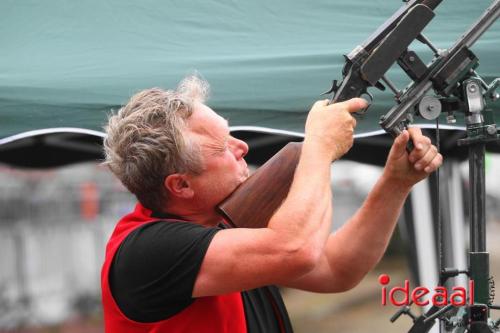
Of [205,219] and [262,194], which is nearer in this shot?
[262,194]

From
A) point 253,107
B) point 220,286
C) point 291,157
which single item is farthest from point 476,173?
point 253,107

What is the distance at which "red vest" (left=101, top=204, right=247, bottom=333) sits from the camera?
158 centimetres

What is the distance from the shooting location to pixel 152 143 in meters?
1.60

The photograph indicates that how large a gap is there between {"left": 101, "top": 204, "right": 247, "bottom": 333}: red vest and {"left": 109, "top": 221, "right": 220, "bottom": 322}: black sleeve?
21 mm

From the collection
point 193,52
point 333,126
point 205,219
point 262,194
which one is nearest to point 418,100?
point 333,126

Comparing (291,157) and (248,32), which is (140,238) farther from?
(248,32)

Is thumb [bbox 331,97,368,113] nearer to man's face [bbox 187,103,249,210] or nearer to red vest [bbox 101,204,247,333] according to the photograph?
man's face [bbox 187,103,249,210]

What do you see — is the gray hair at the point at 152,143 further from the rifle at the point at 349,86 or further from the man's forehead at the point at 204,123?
the rifle at the point at 349,86

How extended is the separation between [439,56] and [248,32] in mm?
1705

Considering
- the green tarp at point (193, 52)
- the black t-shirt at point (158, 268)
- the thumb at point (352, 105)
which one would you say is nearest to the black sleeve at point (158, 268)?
the black t-shirt at point (158, 268)

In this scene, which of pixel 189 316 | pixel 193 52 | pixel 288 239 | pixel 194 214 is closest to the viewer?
pixel 288 239

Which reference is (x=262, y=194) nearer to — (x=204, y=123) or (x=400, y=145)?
(x=204, y=123)

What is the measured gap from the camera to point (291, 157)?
1622 mm

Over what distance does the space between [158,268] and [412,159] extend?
640mm
